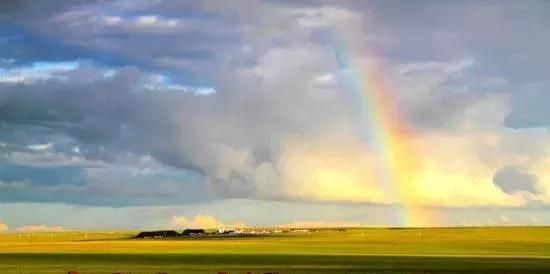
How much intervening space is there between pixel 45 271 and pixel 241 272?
14.6 m

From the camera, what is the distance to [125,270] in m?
67.4

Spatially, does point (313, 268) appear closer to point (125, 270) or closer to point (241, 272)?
point (241, 272)

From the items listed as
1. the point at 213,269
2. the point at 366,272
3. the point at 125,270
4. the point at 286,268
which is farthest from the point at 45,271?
the point at 366,272

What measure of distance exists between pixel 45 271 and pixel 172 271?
930cm

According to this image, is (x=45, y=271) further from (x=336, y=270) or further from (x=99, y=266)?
(x=336, y=270)

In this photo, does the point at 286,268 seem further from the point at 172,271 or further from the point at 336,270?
the point at 172,271

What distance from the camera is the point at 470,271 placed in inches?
2753

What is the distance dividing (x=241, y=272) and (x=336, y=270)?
9.07 metres

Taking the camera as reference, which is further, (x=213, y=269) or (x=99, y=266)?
(x=99, y=266)

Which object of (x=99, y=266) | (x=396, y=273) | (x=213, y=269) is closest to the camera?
(x=396, y=273)

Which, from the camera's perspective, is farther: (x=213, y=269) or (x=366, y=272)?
(x=213, y=269)

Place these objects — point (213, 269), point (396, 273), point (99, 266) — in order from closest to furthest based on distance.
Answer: point (396, 273)
point (213, 269)
point (99, 266)

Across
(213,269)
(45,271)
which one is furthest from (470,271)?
(45,271)

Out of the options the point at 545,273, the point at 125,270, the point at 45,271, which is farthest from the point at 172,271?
the point at 545,273
